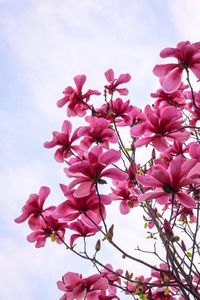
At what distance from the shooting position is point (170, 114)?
6.01ft

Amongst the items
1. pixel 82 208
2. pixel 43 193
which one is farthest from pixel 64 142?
pixel 82 208

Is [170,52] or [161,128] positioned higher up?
[170,52]

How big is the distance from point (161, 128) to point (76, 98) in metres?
1.03

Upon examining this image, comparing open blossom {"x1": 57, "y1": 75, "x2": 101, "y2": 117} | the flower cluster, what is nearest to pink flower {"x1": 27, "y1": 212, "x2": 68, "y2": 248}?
the flower cluster

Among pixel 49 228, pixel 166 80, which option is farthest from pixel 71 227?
pixel 166 80

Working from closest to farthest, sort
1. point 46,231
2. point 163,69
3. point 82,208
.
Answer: point 82,208 → point 163,69 → point 46,231

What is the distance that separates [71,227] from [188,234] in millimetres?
1023

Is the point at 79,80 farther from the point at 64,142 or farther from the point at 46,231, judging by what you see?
the point at 46,231

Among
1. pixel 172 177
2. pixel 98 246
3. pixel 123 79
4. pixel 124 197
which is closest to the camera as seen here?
pixel 172 177

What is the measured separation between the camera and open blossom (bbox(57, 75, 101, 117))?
2715 millimetres

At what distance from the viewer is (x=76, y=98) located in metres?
2.74

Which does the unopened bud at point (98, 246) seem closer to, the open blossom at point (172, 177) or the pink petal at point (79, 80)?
the open blossom at point (172, 177)

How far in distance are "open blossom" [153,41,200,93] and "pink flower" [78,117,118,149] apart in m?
0.45

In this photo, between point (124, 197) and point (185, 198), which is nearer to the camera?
point (185, 198)
